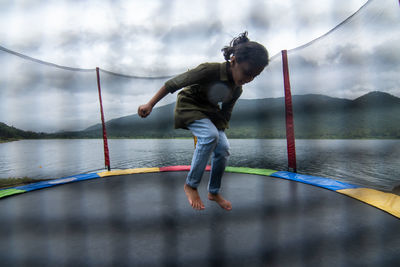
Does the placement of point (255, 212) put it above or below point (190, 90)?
below

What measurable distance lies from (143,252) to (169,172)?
1676mm

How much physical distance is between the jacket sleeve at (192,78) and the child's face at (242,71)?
0.28 feet

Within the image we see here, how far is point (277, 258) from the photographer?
2.18ft

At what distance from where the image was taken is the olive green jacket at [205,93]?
0.97 meters

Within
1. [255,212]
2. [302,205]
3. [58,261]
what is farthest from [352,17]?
[58,261]

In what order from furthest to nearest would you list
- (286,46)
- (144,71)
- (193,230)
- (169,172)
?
(144,71)
(169,172)
(286,46)
(193,230)

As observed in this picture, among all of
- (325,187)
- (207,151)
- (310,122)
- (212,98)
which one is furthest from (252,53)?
(310,122)

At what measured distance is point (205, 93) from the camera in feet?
3.42

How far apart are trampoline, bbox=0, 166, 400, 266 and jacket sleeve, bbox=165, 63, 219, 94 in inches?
23.6

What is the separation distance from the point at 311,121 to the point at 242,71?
49.6m

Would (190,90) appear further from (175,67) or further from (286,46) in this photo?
(175,67)

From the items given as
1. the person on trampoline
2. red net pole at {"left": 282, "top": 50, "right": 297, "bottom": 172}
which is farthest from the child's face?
red net pole at {"left": 282, "top": 50, "right": 297, "bottom": 172}

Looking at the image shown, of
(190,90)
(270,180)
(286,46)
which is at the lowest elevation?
(270,180)

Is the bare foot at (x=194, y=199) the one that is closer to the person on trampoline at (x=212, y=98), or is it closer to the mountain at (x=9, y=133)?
the person on trampoline at (x=212, y=98)
